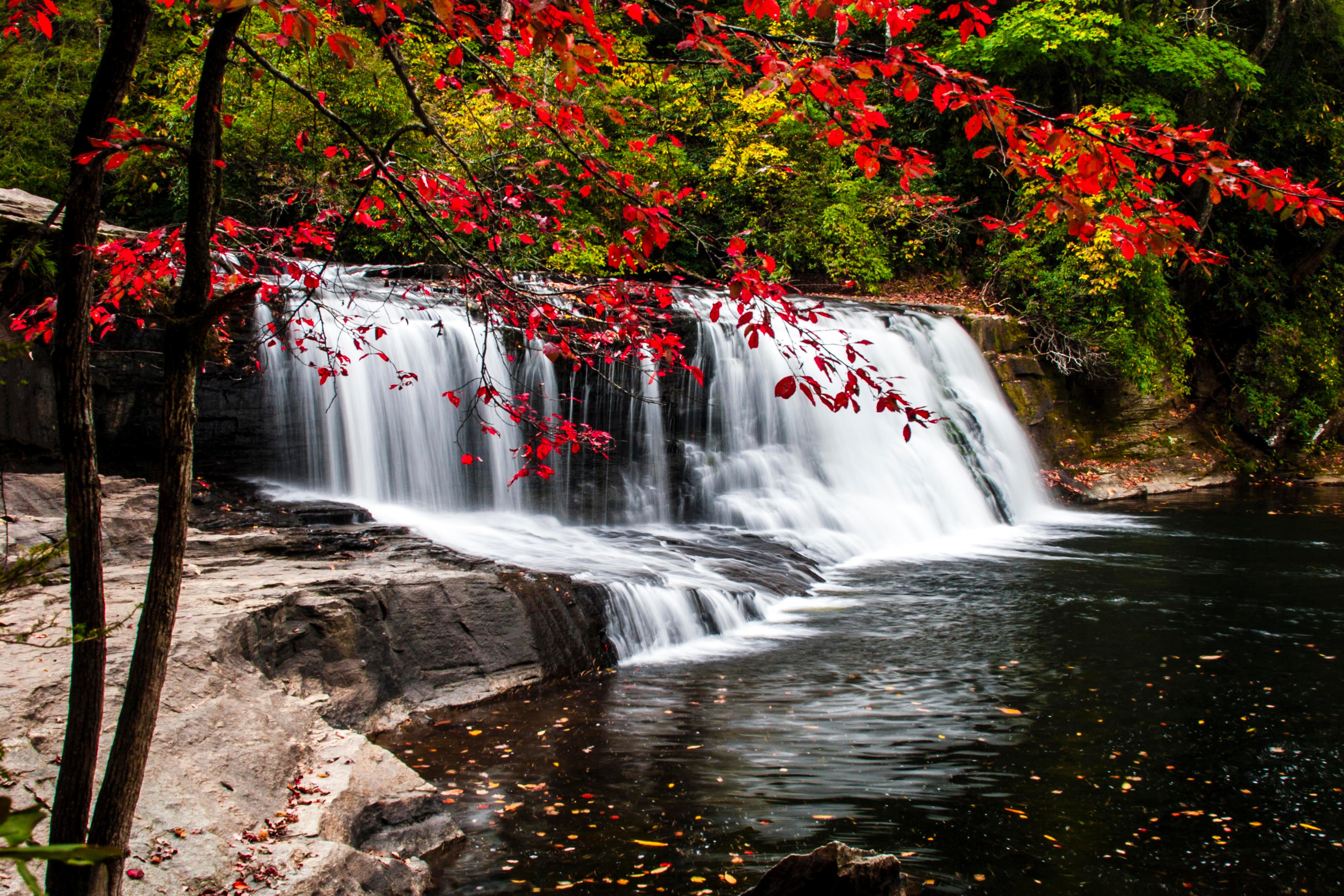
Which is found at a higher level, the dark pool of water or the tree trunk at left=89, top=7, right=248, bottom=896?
the tree trunk at left=89, top=7, right=248, bottom=896

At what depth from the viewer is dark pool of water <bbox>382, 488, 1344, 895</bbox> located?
4301 mm

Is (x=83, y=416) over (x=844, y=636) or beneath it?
over

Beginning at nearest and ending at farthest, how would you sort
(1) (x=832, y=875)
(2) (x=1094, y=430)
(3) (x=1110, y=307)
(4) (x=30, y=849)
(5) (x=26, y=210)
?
(4) (x=30, y=849), (1) (x=832, y=875), (5) (x=26, y=210), (3) (x=1110, y=307), (2) (x=1094, y=430)

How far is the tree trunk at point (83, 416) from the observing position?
2.30 meters

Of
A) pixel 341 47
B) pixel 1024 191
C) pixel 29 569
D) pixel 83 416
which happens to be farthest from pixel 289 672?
pixel 1024 191

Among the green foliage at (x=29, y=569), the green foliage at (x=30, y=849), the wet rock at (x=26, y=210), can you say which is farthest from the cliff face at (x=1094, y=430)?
the green foliage at (x=30, y=849)

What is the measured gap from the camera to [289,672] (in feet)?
18.7

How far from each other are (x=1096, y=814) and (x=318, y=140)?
1230 cm

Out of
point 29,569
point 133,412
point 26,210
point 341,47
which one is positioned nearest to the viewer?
point 29,569

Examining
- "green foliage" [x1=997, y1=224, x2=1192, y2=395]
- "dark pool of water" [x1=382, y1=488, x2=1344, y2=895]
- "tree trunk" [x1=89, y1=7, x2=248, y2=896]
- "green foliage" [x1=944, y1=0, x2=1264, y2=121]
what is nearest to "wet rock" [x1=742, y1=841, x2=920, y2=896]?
"dark pool of water" [x1=382, y1=488, x2=1344, y2=895]

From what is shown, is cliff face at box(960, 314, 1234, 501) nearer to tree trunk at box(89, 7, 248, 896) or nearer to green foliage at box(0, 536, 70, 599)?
tree trunk at box(89, 7, 248, 896)

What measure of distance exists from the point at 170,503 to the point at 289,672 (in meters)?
3.61

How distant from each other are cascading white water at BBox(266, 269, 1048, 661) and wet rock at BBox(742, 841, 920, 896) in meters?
3.82

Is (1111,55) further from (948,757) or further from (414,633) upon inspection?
(414,633)
